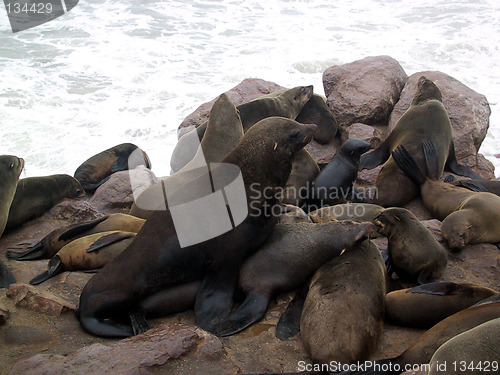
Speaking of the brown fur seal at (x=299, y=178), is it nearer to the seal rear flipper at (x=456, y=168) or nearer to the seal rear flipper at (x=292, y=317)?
the seal rear flipper at (x=456, y=168)

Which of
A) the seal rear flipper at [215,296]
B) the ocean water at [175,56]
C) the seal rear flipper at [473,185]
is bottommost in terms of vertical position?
the ocean water at [175,56]

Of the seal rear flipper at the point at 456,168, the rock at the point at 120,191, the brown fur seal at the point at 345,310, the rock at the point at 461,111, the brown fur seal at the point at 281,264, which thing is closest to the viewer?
the brown fur seal at the point at 345,310

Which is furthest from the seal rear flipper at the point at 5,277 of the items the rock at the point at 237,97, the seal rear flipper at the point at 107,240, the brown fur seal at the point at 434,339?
the rock at the point at 237,97

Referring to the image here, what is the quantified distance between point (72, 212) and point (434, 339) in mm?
4186

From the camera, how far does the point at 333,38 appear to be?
1712cm

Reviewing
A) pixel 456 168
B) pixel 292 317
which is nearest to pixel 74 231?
pixel 292 317

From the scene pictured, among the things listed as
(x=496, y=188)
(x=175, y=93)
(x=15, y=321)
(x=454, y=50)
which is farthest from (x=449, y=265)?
(x=454, y=50)

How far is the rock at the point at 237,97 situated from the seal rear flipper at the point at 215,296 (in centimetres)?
424

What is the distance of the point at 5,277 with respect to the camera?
4219 mm

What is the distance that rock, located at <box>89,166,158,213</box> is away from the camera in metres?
6.28

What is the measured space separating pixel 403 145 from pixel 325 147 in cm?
145

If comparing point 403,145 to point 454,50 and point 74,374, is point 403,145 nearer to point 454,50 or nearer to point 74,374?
point 74,374

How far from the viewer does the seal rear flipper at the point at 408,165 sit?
584 cm

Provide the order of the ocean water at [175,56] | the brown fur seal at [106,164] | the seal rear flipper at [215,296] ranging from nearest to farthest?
1. the seal rear flipper at [215,296]
2. the brown fur seal at [106,164]
3. the ocean water at [175,56]
